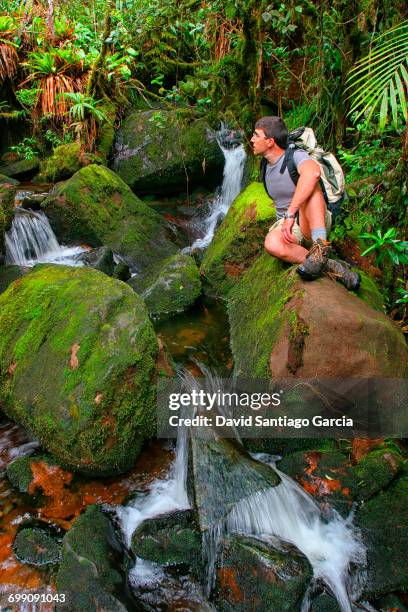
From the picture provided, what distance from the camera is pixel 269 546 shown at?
290 cm

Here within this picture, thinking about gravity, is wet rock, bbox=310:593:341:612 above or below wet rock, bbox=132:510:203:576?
below

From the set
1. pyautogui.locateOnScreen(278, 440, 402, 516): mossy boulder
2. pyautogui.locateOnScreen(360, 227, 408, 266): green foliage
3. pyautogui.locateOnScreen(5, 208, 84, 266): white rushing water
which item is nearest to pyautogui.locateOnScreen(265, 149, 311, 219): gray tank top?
pyautogui.locateOnScreen(360, 227, 408, 266): green foliage

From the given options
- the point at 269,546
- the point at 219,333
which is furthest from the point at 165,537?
the point at 219,333

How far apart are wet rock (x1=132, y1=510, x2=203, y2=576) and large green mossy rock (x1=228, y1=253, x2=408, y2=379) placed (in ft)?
4.25

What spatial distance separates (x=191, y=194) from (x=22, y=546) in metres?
7.22

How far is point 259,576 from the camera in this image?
270 cm

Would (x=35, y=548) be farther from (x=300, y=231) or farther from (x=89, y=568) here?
(x=300, y=231)

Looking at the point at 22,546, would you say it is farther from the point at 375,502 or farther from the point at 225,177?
the point at 225,177

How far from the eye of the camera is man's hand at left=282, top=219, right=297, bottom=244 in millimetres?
3698

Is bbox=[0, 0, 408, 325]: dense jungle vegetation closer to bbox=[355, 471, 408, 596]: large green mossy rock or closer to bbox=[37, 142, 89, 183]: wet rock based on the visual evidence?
bbox=[37, 142, 89, 183]: wet rock

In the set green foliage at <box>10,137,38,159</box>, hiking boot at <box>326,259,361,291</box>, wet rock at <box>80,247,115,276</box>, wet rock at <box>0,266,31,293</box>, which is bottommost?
wet rock at <box>80,247,115,276</box>

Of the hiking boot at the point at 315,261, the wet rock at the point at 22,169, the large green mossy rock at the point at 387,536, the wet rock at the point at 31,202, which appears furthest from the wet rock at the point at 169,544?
the wet rock at the point at 22,169

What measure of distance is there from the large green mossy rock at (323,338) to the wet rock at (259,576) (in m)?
1.21

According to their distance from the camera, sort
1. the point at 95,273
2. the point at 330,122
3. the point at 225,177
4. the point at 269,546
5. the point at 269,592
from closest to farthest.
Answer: the point at 269,592, the point at 269,546, the point at 95,273, the point at 330,122, the point at 225,177
